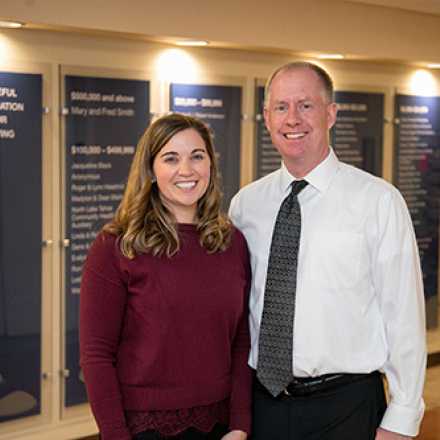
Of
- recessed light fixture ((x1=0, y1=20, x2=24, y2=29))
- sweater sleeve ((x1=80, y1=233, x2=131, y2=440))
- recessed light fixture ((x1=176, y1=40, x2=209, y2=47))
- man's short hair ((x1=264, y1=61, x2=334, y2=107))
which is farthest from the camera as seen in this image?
recessed light fixture ((x1=176, y1=40, x2=209, y2=47))

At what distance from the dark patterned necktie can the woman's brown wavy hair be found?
0.59 ft

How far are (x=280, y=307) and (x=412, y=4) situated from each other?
3.41 meters

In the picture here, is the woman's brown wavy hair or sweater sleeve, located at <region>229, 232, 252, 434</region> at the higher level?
the woman's brown wavy hair

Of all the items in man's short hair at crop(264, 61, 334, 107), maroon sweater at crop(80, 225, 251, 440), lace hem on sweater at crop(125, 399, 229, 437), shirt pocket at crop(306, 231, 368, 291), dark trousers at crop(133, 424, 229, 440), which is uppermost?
man's short hair at crop(264, 61, 334, 107)

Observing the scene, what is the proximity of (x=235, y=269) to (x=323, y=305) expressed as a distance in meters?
0.28

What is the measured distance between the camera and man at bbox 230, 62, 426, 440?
2.35 meters

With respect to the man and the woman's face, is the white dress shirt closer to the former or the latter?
the man

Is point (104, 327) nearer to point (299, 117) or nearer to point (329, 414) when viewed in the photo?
point (329, 414)

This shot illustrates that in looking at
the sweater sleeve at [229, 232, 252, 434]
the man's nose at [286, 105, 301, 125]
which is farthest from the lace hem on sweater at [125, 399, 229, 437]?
the man's nose at [286, 105, 301, 125]

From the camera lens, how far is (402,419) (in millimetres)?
2346

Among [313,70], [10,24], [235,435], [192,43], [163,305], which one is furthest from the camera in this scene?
[192,43]

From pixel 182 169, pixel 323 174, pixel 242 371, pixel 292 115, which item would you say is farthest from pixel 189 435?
pixel 292 115

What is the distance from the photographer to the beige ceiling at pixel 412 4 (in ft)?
16.8

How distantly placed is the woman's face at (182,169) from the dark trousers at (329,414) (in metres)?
0.66
